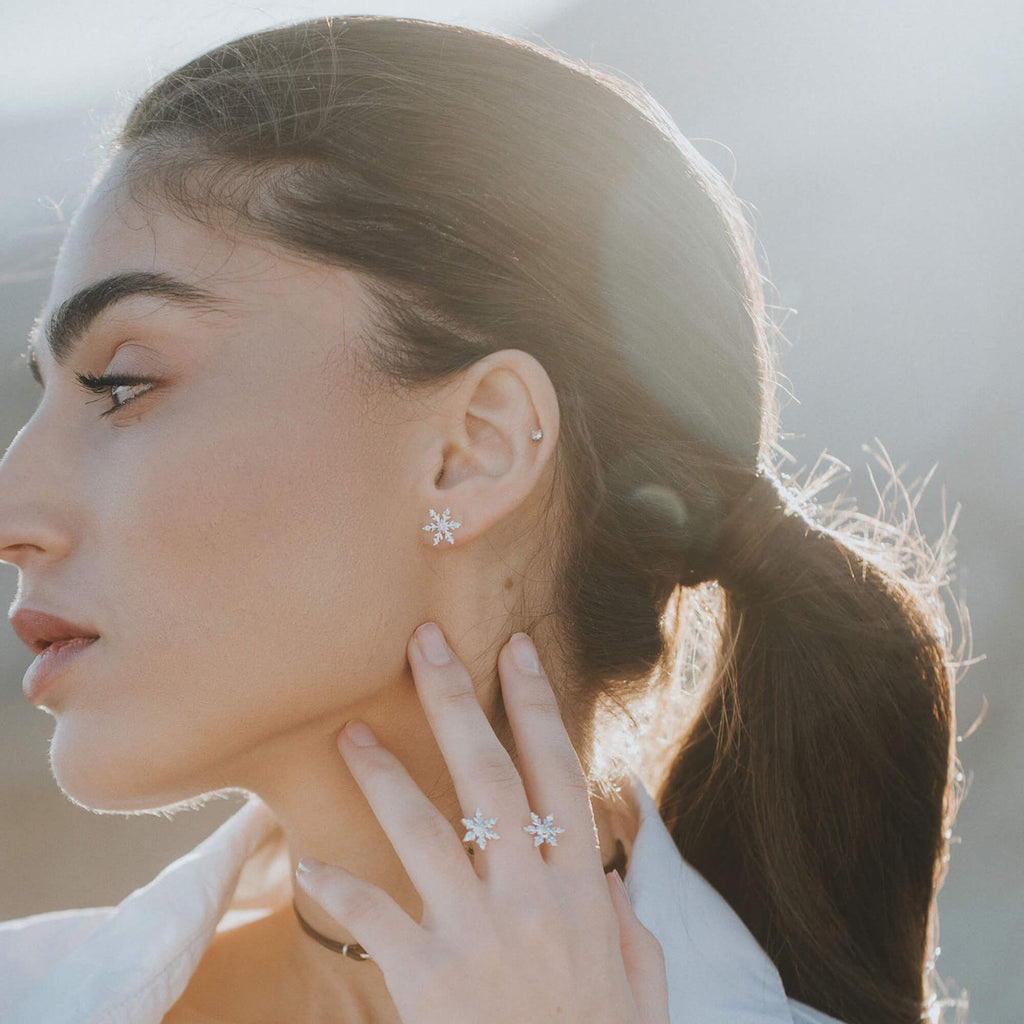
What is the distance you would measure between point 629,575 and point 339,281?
779 millimetres

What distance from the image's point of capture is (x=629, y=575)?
1.93 metres

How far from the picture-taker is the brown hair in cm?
170

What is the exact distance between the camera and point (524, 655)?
175cm

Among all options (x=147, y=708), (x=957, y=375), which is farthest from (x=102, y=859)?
(x=957, y=375)

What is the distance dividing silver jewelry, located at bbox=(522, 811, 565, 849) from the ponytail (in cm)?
66

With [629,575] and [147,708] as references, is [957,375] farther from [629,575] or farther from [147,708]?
[147,708]

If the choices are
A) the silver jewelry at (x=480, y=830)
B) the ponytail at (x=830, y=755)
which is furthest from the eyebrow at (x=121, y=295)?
the ponytail at (x=830, y=755)

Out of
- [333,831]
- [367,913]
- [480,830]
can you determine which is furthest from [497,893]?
[333,831]

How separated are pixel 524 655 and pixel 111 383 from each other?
0.82 meters

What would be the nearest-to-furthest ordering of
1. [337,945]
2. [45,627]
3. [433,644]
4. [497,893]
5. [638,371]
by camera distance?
[497,893] → [45,627] → [433,644] → [638,371] → [337,945]

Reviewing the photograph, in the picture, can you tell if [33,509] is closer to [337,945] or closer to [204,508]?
[204,508]

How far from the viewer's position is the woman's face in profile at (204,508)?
60.0 inches

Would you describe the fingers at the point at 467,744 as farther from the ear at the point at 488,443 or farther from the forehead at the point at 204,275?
the forehead at the point at 204,275

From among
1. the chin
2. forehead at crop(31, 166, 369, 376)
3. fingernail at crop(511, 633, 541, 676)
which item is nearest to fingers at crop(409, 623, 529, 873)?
fingernail at crop(511, 633, 541, 676)
